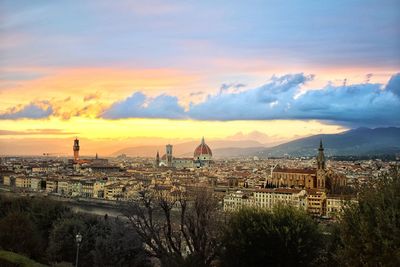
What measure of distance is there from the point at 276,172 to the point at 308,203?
13.6 meters

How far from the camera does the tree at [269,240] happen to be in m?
9.72

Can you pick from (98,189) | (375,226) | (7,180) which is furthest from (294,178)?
(375,226)

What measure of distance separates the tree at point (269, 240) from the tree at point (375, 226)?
2.31 metres

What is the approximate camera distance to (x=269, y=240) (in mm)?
9820

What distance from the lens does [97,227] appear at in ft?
43.2

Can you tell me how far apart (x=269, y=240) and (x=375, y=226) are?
10.1 feet

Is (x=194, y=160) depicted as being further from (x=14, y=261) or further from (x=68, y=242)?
(x=14, y=261)

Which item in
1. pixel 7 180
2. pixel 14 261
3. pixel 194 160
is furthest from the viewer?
pixel 194 160

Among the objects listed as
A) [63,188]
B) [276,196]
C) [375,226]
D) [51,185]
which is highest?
[375,226]

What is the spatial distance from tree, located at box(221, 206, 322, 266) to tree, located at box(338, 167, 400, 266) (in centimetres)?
231

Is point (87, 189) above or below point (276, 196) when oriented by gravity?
below

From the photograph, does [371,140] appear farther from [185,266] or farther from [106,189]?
[185,266]

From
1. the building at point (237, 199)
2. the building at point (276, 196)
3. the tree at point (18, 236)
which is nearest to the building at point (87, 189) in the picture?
the building at point (237, 199)

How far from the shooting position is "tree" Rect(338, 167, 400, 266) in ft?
21.8
